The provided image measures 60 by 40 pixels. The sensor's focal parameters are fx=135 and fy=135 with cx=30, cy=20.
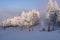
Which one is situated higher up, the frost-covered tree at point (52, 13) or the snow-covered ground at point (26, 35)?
the frost-covered tree at point (52, 13)

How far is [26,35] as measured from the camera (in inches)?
73.6

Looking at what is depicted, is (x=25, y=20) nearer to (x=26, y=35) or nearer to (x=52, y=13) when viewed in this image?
(x=26, y=35)

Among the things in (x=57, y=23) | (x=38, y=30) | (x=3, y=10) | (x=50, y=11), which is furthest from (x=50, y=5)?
(x=3, y=10)

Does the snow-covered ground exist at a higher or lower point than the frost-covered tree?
lower

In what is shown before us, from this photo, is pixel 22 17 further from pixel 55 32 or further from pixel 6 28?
pixel 55 32

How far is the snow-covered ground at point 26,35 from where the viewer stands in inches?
71.1

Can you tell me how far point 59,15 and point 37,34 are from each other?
39cm

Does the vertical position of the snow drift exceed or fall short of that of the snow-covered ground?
it exceeds it

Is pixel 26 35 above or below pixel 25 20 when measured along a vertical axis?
below

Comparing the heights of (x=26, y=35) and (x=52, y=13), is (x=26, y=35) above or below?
below

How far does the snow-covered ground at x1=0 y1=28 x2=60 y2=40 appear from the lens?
1.81 meters

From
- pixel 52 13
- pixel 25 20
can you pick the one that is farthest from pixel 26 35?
pixel 52 13

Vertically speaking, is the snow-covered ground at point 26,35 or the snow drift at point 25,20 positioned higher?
the snow drift at point 25,20

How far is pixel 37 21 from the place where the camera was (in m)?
1.86
